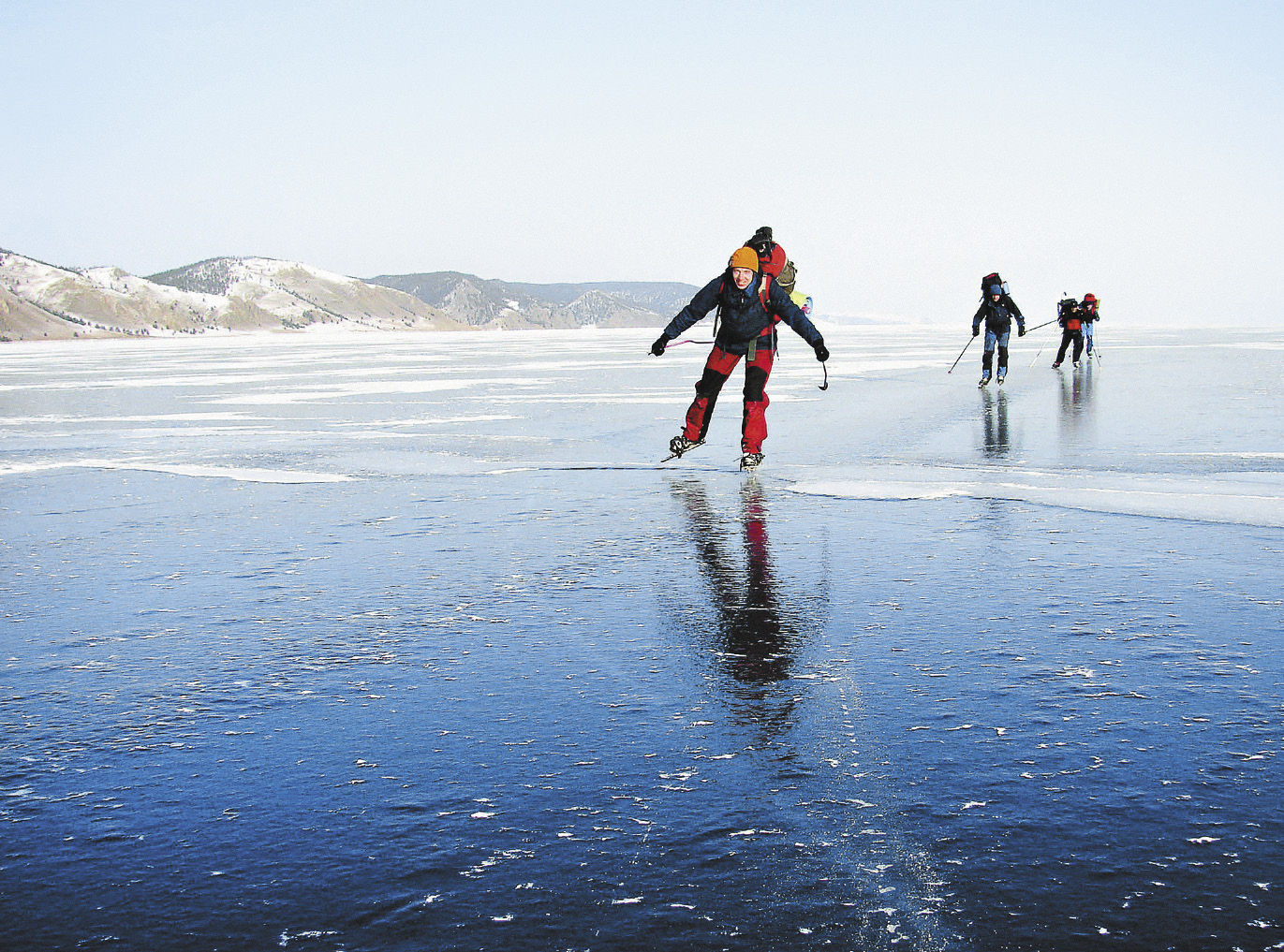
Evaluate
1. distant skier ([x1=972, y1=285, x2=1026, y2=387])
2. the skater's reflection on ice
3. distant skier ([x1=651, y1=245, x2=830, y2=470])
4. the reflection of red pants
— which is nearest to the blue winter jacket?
distant skier ([x1=651, y1=245, x2=830, y2=470])

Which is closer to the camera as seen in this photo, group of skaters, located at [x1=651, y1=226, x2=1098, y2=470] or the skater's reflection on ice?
the skater's reflection on ice

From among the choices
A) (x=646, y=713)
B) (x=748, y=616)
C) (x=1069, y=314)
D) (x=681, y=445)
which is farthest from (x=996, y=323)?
(x=646, y=713)

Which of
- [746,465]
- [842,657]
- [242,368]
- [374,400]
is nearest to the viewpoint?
[842,657]

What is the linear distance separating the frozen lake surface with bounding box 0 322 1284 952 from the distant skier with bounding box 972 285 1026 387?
10.8 meters

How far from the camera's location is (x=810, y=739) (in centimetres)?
386

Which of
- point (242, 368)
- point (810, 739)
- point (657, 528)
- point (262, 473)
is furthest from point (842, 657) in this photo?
point (242, 368)

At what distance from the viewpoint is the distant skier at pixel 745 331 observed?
10742mm

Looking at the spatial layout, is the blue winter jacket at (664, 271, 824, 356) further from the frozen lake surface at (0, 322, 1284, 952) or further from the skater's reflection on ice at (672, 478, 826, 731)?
the skater's reflection on ice at (672, 478, 826, 731)

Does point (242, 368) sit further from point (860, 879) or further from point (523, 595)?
point (860, 879)

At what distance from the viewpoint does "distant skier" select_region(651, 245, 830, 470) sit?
10.7 m

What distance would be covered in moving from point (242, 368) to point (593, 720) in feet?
110

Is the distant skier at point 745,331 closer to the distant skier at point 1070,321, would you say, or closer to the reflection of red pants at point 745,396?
the reflection of red pants at point 745,396

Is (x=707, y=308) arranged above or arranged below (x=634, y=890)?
above

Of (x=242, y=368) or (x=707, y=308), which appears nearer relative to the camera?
(x=707, y=308)
